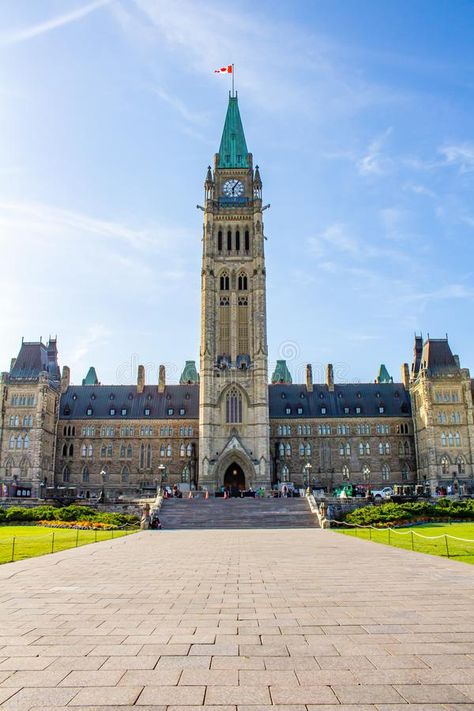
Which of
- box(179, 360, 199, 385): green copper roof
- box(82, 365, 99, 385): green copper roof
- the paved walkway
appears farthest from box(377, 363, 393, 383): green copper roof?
the paved walkway

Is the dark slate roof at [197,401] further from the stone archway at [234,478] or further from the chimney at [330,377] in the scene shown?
the stone archway at [234,478]

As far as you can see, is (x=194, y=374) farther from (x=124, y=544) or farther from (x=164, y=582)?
(x=164, y=582)

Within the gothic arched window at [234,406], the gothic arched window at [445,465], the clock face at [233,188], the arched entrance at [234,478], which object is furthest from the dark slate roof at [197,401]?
the clock face at [233,188]

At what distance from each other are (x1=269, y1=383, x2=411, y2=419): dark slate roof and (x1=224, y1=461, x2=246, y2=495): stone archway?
1093 cm

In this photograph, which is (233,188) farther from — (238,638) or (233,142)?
(238,638)

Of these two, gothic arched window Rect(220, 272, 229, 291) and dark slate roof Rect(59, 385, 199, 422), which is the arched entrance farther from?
gothic arched window Rect(220, 272, 229, 291)

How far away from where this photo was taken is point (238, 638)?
926 centimetres

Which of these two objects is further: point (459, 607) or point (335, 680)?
point (459, 607)

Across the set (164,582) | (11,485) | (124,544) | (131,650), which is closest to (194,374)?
(11,485)

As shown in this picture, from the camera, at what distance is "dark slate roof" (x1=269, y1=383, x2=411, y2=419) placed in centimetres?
8675

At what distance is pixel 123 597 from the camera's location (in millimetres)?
13078

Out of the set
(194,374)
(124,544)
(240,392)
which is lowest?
(124,544)

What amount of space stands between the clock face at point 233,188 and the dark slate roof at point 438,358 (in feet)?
110

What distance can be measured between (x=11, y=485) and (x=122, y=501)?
21347 millimetres
